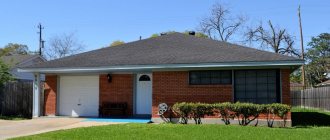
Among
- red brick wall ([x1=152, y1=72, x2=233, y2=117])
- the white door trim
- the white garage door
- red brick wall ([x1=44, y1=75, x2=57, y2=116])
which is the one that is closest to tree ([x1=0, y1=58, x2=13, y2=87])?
A: red brick wall ([x1=44, y1=75, x2=57, y2=116])

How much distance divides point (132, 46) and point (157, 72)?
4063 mm

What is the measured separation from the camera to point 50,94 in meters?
20.4

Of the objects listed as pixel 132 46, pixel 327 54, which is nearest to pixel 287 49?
pixel 327 54

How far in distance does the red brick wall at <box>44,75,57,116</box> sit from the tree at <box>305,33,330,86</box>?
54.5 m

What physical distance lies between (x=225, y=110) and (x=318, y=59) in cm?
5874

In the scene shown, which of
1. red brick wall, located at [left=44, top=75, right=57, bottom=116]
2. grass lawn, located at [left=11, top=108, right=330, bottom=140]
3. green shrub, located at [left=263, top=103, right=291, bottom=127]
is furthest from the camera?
red brick wall, located at [left=44, top=75, right=57, bottom=116]

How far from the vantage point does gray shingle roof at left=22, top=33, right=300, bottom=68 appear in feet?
53.6

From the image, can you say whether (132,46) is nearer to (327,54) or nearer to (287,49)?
(287,49)

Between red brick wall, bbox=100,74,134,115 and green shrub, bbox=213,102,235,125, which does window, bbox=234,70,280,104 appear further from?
red brick wall, bbox=100,74,134,115

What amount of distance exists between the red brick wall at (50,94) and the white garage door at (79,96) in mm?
316

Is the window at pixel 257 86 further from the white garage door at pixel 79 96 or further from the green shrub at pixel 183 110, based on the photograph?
the white garage door at pixel 79 96

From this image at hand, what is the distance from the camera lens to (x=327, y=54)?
72000 mm

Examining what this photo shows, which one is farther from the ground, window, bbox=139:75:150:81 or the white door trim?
window, bbox=139:75:150:81

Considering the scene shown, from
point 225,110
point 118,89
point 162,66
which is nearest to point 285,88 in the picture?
point 225,110
